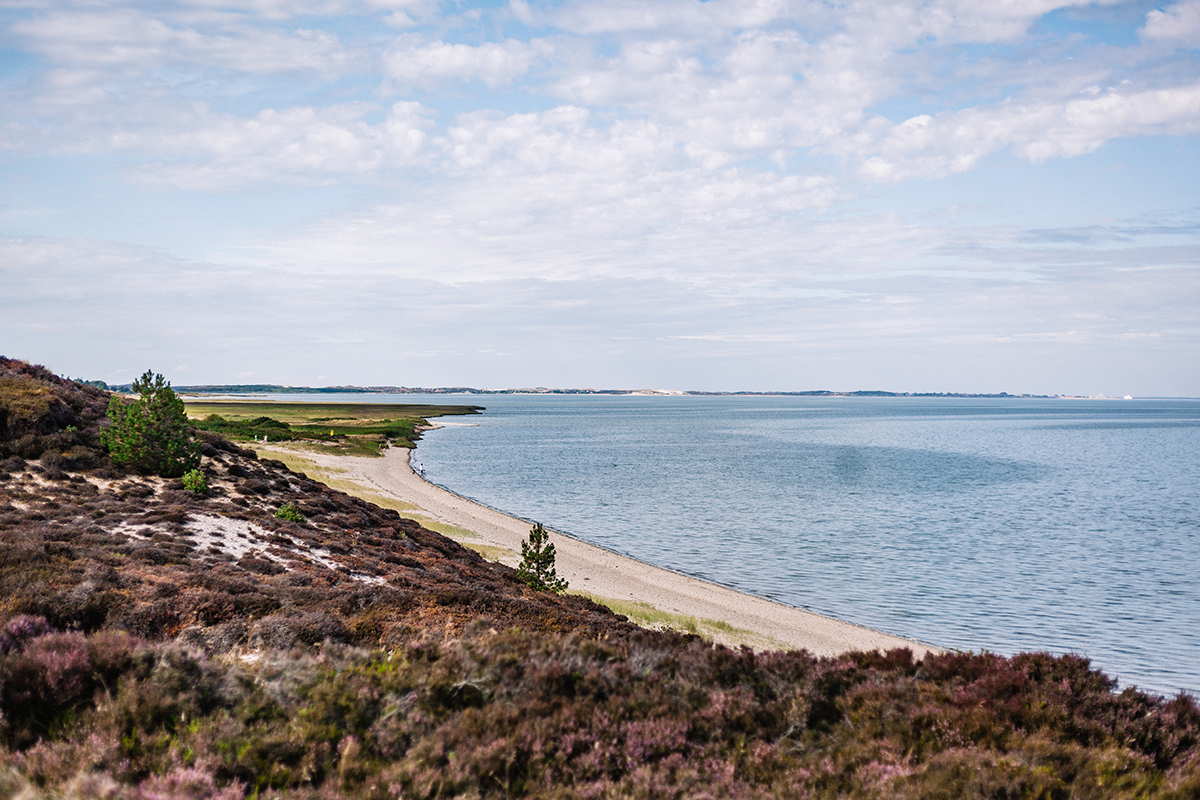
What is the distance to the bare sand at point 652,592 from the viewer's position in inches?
941

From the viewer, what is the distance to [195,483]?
23.1 meters

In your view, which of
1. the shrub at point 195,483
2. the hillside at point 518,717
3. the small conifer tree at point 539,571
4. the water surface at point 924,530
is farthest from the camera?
the water surface at point 924,530

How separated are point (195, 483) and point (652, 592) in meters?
18.4

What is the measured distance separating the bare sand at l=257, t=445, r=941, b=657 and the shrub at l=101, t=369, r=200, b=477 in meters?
14.4

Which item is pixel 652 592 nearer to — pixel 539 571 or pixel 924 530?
pixel 539 571

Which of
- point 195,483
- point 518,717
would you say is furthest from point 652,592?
point 518,717

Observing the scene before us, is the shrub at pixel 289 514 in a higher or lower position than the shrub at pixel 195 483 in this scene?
lower

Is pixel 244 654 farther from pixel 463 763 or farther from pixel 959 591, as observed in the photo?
pixel 959 591

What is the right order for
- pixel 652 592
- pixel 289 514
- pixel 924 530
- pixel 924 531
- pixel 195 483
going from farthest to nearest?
pixel 924 530 → pixel 924 531 → pixel 652 592 → pixel 289 514 → pixel 195 483

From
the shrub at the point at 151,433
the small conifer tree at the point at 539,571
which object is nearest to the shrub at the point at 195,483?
the shrub at the point at 151,433

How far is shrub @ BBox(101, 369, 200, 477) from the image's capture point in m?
23.8

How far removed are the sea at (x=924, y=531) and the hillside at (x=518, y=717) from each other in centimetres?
1891

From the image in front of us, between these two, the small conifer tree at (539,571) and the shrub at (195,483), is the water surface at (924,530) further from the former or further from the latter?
the shrub at (195,483)

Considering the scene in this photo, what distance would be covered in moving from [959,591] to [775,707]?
1185 inches
